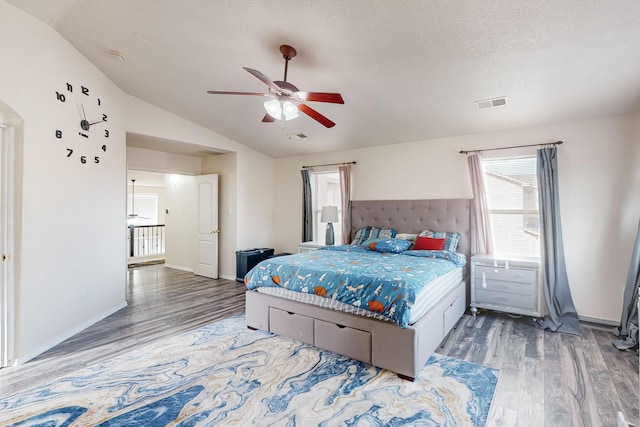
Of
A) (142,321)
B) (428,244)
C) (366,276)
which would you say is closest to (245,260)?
(142,321)

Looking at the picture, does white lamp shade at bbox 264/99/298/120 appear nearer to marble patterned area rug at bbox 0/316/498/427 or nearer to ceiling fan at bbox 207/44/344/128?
ceiling fan at bbox 207/44/344/128

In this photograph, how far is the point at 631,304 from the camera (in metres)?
3.22

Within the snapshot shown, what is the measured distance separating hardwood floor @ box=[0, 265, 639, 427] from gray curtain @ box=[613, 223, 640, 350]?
150 mm

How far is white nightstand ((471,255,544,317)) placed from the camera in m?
3.69

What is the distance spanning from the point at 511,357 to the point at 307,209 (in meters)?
4.07

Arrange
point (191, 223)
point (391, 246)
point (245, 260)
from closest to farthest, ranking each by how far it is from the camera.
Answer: point (391, 246), point (245, 260), point (191, 223)

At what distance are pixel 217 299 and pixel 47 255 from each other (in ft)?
7.32

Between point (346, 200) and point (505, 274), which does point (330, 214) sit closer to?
point (346, 200)

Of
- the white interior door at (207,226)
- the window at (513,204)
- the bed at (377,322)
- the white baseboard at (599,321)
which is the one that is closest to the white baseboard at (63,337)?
the bed at (377,322)

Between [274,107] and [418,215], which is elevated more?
[274,107]

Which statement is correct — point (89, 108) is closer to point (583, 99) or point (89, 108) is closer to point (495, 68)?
point (495, 68)

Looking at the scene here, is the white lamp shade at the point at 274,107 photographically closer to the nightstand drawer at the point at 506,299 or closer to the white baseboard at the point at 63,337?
the white baseboard at the point at 63,337

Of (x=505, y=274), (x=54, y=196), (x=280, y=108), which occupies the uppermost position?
(x=280, y=108)

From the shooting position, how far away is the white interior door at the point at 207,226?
20.1 feet
